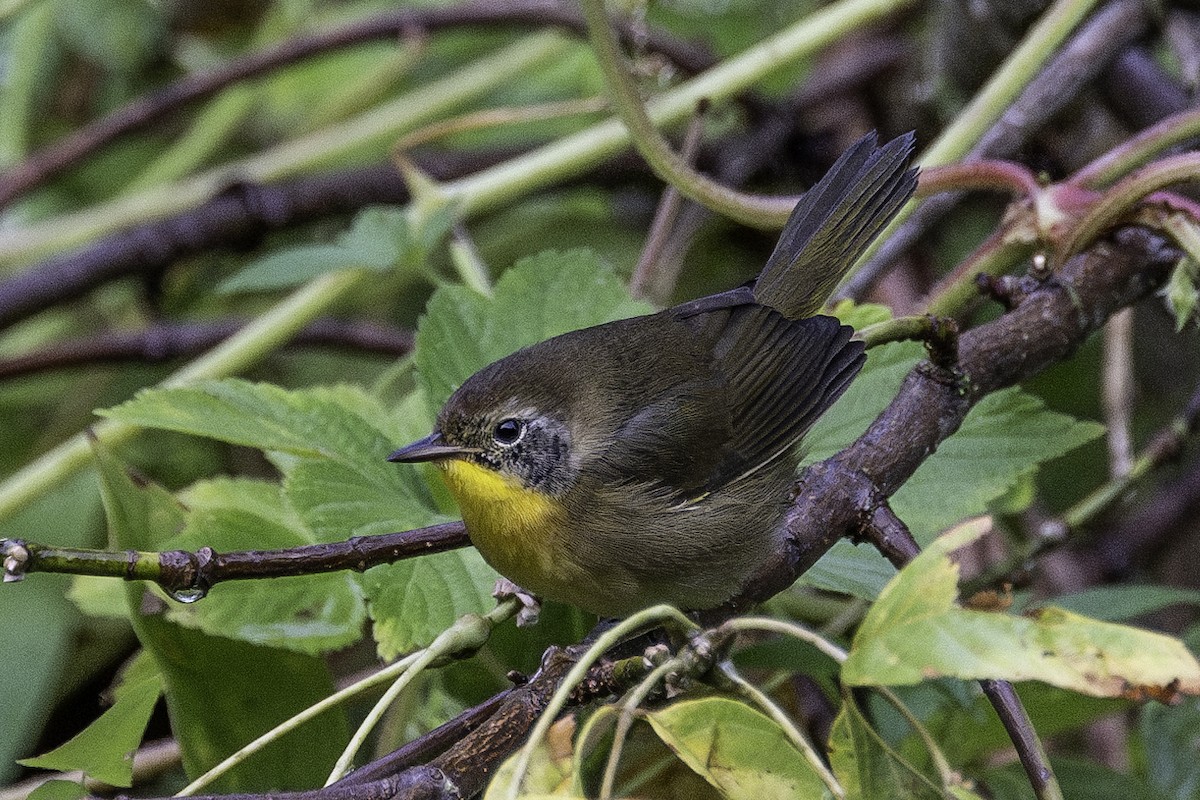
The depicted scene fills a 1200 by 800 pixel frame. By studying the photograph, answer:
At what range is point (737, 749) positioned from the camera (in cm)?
113

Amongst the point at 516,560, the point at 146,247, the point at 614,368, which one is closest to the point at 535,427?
the point at 614,368

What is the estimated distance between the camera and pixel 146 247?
10.7 ft

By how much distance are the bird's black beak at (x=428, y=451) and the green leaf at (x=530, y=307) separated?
0.13 meters

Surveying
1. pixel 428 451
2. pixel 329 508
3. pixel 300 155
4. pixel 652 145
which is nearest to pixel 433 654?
pixel 329 508

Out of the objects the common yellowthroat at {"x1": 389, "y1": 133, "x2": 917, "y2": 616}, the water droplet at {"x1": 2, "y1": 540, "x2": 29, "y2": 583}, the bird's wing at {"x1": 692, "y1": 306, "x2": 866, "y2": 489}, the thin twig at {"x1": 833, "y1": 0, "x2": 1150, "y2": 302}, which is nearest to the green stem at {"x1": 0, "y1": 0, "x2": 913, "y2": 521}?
the thin twig at {"x1": 833, "y1": 0, "x2": 1150, "y2": 302}

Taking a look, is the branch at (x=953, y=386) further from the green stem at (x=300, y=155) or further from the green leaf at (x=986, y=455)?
the green stem at (x=300, y=155)

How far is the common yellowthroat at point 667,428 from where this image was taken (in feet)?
5.93

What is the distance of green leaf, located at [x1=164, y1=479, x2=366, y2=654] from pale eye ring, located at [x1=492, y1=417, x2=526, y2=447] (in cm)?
31

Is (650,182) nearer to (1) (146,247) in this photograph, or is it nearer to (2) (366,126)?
(2) (366,126)

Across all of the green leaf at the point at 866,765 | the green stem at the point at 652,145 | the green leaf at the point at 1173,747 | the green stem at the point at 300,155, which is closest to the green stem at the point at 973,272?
the green stem at the point at 652,145

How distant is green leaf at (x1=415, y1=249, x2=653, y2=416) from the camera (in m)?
1.98

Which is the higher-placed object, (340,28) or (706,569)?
(340,28)

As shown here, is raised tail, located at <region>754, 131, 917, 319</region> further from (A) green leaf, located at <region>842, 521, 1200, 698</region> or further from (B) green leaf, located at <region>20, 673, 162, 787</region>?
(B) green leaf, located at <region>20, 673, 162, 787</region>

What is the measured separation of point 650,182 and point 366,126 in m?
0.78
